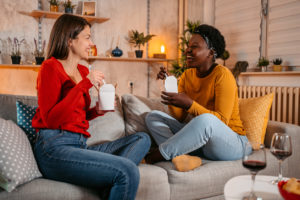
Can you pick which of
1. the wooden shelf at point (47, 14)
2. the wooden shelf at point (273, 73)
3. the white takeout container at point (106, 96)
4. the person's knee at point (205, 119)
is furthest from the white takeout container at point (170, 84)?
the wooden shelf at point (47, 14)

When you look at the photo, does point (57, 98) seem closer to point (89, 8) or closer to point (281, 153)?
point (281, 153)

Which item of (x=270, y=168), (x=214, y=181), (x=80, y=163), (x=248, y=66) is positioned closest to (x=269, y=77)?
A: (x=248, y=66)

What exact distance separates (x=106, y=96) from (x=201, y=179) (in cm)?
68

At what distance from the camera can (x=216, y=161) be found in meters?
1.63

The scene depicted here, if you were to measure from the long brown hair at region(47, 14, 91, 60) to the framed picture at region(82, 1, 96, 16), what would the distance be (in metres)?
2.83

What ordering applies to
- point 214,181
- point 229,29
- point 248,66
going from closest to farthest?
point 214,181
point 248,66
point 229,29

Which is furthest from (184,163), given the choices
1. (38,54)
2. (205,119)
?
(38,54)

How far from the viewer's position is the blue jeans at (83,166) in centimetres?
115

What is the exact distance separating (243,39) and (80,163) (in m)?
3.20

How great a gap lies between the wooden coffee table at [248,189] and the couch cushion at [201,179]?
378 mm

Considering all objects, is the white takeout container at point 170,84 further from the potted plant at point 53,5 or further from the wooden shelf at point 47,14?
the potted plant at point 53,5

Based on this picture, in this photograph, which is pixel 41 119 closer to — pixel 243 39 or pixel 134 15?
pixel 243 39

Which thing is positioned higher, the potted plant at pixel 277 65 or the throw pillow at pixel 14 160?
the potted plant at pixel 277 65

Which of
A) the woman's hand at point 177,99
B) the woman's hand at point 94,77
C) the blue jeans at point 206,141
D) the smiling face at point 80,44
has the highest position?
the smiling face at point 80,44
